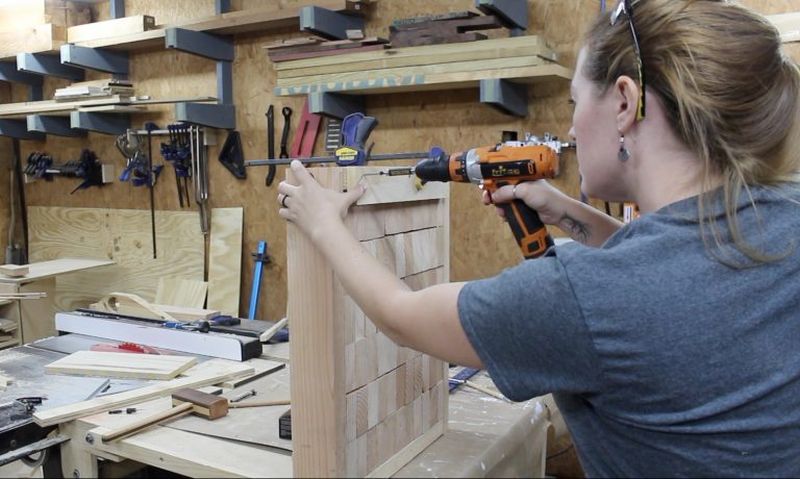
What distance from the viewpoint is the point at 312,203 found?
2.99 feet

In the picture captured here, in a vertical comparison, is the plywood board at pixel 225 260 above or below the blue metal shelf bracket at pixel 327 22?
below

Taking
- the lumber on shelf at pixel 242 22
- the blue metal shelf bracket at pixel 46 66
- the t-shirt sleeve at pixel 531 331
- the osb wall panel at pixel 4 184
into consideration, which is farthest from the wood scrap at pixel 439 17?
the osb wall panel at pixel 4 184

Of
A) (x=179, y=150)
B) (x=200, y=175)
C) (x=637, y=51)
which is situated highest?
(x=637, y=51)

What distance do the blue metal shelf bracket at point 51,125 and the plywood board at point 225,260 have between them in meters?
1.02

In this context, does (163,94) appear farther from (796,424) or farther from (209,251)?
(796,424)

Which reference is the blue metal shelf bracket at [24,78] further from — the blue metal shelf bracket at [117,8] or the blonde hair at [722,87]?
the blonde hair at [722,87]

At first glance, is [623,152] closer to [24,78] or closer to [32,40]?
[32,40]

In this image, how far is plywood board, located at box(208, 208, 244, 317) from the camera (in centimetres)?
292

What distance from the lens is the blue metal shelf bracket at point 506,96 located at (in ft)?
6.72

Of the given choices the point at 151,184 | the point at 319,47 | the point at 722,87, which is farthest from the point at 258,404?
the point at 151,184

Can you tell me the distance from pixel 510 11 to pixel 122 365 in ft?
5.24

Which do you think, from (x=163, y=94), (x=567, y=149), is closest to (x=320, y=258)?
(x=567, y=149)

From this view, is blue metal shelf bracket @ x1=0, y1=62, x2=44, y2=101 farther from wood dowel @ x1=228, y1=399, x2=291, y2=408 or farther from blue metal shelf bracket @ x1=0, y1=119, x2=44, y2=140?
wood dowel @ x1=228, y1=399, x2=291, y2=408

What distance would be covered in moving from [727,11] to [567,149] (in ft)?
4.56
